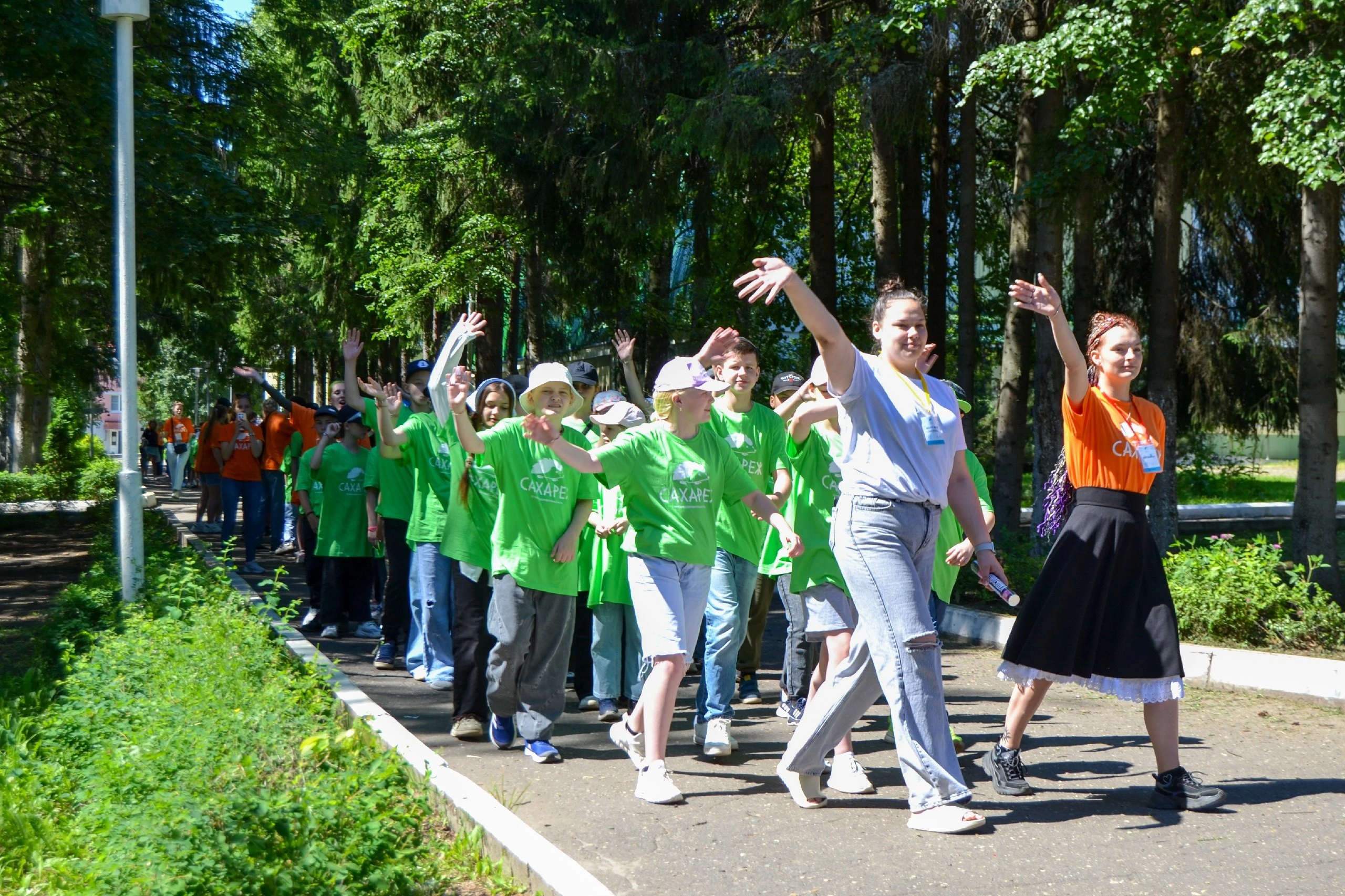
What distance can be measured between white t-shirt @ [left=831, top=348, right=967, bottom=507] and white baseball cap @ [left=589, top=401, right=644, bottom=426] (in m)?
2.05

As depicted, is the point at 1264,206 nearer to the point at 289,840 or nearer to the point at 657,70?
the point at 657,70

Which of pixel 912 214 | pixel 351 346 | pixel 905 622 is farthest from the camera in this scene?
pixel 912 214

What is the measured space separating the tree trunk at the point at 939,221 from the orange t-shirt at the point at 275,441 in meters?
8.46

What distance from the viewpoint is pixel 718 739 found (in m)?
6.26

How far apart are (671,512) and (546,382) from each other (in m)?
0.85

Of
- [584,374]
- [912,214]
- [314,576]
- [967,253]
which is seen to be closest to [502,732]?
[584,374]

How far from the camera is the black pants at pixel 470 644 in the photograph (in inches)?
264

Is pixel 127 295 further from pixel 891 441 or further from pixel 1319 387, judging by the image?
pixel 1319 387

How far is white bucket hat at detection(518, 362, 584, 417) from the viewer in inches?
238

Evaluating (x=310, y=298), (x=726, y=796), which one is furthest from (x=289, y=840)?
(x=310, y=298)

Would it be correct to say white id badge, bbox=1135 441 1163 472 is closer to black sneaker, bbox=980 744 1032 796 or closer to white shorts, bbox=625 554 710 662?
black sneaker, bbox=980 744 1032 796

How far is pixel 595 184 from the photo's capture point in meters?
17.1

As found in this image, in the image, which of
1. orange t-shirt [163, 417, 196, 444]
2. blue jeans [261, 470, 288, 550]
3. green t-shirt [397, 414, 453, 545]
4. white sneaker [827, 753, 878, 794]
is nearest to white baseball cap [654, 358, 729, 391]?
white sneaker [827, 753, 878, 794]

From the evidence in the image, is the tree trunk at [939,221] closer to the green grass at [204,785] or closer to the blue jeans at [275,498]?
the blue jeans at [275,498]
